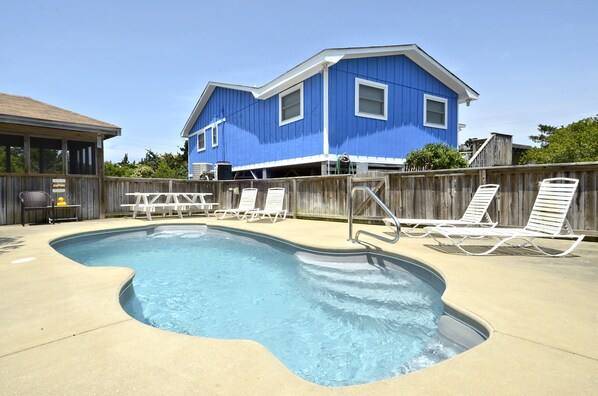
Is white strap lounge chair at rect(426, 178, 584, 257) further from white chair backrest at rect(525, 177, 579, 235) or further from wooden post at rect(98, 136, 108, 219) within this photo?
wooden post at rect(98, 136, 108, 219)

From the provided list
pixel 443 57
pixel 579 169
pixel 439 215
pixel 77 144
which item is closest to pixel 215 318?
pixel 439 215

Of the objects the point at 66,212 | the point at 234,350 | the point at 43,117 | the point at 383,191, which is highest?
the point at 43,117

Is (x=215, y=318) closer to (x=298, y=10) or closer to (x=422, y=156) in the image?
(x=422, y=156)

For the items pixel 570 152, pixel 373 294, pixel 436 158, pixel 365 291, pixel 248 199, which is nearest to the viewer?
pixel 373 294

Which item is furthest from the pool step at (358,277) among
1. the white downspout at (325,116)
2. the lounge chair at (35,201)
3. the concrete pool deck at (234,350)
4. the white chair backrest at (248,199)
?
the lounge chair at (35,201)

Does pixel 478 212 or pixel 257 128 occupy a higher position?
pixel 257 128

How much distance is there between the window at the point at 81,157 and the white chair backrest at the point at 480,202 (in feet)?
40.0

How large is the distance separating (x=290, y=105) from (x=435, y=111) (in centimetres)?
671

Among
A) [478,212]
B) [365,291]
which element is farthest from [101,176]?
[478,212]

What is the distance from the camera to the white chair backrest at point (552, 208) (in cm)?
430

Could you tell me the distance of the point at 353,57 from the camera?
36.1 feet

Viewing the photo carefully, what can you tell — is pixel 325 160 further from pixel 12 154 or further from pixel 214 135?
pixel 12 154

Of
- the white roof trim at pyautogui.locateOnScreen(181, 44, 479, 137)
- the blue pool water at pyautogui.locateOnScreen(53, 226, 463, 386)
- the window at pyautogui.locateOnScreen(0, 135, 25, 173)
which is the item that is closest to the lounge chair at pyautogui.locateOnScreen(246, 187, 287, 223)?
the blue pool water at pyautogui.locateOnScreen(53, 226, 463, 386)

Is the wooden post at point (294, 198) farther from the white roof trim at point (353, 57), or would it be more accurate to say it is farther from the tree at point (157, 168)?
the tree at point (157, 168)
